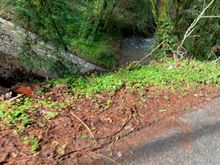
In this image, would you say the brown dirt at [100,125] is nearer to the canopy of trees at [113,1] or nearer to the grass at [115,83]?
the grass at [115,83]

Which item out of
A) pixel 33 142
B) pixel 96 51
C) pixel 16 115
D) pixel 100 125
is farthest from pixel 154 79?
pixel 96 51

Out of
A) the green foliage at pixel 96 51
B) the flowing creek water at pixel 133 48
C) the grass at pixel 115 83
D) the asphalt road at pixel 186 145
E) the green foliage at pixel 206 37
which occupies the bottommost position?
the flowing creek water at pixel 133 48

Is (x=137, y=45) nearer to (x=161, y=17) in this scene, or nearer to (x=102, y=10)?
(x=102, y=10)

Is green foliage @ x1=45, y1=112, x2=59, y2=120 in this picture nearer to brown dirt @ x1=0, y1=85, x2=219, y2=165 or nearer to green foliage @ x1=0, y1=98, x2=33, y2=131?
brown dirt @ x1=0, y1=85, x2=219, y2=165

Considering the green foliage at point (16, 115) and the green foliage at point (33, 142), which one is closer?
the green foliage at point (33, 142)

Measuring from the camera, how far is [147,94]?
16.6 ft

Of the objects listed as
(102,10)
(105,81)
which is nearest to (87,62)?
(102,10)

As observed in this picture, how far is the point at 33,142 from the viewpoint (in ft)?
11.6

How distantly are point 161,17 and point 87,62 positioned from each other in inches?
412

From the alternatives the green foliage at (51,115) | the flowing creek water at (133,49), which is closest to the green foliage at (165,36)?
the green foliage at (51,115)

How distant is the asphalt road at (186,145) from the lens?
3.56 metres

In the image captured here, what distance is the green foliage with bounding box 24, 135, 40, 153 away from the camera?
3441 millimetres

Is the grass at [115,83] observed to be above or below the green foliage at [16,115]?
below

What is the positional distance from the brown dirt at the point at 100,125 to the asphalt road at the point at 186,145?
0.11 m
